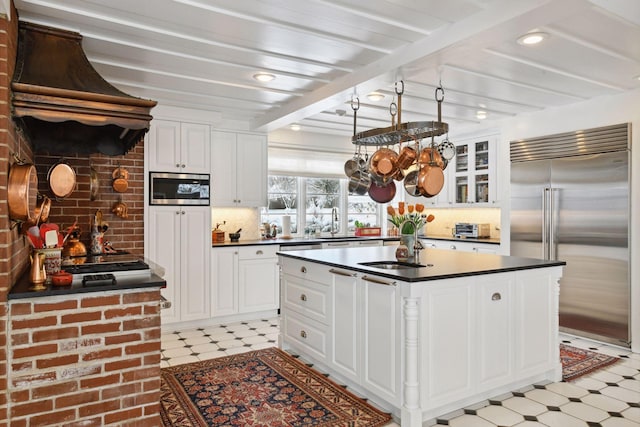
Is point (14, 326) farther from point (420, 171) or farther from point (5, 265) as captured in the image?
point (420, 171)

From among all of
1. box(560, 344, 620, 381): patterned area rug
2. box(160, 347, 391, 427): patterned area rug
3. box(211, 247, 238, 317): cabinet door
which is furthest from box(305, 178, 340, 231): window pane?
box(560, 344, 620, 381): patterned area rug

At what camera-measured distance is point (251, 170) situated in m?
5.62

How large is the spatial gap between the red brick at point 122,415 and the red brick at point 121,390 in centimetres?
9

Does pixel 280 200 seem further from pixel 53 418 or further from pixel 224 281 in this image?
pixel 53 418

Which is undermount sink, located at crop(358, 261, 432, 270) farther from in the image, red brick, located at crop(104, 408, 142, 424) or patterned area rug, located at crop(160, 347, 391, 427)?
red brick, located at crop(104, 408, 142, 424)

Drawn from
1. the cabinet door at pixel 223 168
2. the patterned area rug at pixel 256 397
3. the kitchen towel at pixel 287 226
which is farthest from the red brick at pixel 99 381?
the kitchen towel at pixel 287 226

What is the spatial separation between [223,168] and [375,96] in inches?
85.0

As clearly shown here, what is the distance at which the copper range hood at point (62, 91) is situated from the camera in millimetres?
2301

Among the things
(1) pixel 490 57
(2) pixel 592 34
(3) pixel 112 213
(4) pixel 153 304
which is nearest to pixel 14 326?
(4) pixel 153 304

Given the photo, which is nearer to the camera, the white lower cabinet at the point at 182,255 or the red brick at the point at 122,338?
the red brick at the point at 122,338

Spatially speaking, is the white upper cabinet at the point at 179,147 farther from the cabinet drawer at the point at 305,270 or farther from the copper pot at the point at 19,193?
the copper pot at the point at 19,193

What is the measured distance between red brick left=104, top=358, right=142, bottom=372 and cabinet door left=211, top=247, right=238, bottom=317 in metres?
2.70

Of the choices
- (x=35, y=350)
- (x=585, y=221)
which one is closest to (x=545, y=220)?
(x=585, y=221)

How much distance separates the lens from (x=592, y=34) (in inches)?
113
